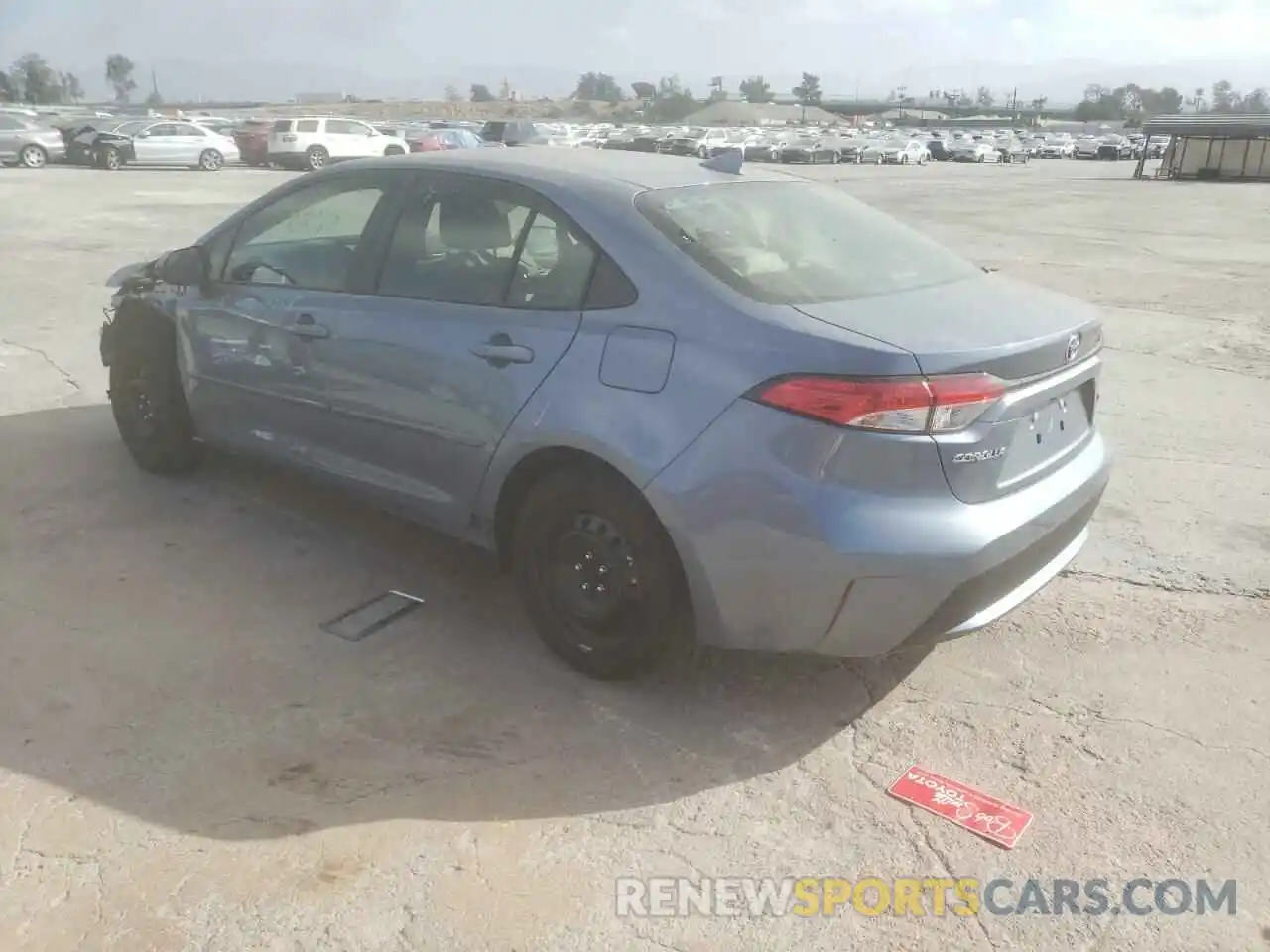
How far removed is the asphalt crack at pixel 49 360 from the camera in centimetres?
693

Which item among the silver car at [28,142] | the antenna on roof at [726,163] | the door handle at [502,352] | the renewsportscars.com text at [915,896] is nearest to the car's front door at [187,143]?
the silver car at [28,142]

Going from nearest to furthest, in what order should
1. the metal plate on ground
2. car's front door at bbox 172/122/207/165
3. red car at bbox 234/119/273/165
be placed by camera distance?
the metal plate on ground → car's front door at bbox 172/122/207/165 → red car at bbox 234/119/273/165

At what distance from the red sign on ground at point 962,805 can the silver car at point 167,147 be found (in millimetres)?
32647

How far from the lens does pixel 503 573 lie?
4.16 metres

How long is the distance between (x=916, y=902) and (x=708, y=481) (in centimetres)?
117

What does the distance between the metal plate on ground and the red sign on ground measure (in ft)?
6.26

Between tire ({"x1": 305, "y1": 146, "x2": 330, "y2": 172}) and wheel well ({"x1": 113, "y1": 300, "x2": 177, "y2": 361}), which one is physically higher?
tire ({"x1": 305, "y1": 146, "x2": 330, "y2": 172})

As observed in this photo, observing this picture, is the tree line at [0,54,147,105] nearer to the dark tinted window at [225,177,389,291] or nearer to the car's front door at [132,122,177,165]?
the car's front door at [132,122,177,165]

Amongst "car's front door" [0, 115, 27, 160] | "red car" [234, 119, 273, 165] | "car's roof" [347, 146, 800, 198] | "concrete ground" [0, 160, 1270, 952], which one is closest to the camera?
"concrete ground" [0, 160, 1270, 952]

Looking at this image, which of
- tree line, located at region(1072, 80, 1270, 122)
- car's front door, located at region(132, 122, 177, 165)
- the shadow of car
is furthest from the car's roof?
tree line, located at region(1072, 80, 1270, 122)

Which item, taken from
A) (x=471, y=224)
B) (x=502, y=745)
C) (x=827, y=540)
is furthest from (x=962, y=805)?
(x=471, y=224)

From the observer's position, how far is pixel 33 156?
30.0 m

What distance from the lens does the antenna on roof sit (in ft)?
12.7

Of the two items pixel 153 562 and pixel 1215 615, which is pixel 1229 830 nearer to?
pixel 1215 615
